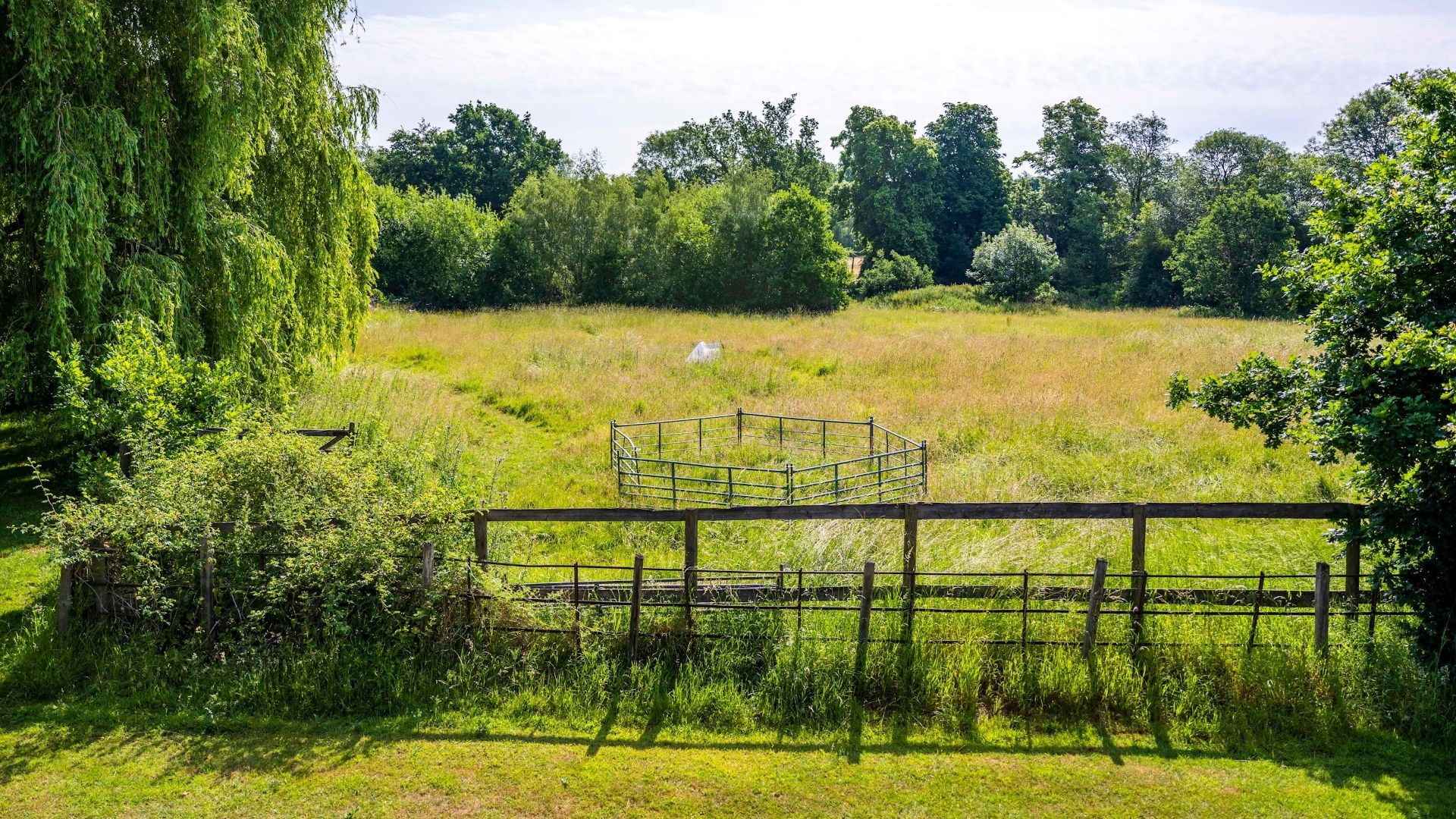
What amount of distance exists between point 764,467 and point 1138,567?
8714mm

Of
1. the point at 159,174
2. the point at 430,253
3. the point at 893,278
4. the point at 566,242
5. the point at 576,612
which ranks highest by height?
the point at 566,242

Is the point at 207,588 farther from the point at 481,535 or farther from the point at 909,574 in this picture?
the point at 909,574

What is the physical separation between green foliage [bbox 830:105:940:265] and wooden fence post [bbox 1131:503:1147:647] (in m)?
59.3

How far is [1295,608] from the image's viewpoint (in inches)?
377

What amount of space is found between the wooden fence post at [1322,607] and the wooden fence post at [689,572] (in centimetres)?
585

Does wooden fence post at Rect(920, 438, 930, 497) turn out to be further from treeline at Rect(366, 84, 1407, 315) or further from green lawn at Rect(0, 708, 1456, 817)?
treeline at Rect(366, 84, 1407, 315)

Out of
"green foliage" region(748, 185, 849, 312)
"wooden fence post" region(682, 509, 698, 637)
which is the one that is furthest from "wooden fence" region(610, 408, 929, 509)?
"green foliage" region(748, 185, 849, 312)

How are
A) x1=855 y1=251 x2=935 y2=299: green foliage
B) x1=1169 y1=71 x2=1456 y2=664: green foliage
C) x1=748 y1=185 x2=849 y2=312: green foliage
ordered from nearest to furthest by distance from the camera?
1. x1=1169 y1=71 x2=1456 y2=664: green foliage
2. x1=748 y1=185 x2=849 y2=312: green foliage
3. x1=855 y1=251 x2=935 y2=299: green foliage

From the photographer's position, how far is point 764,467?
56.3 ft

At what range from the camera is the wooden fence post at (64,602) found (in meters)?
8.73

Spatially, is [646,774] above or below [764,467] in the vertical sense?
below

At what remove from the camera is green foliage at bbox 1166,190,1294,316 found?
53.1 meters

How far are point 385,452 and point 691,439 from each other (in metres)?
9.76

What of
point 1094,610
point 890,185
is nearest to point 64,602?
point 1094,610
